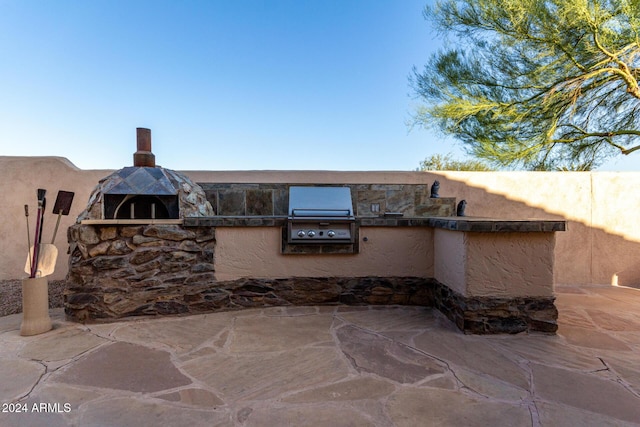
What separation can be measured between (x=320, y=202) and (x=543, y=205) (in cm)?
380

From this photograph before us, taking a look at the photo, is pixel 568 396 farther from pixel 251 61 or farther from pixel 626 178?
pixel 251 61

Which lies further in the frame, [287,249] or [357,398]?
[287,249]

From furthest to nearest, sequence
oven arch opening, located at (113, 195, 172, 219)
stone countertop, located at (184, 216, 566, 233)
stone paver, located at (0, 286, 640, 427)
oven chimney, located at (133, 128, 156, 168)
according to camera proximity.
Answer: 1. oven chimney, located at (133, 128, 156, 168)
2. oven arch opening, located at (113, 195, 172, 219)
3. stone countertop, located at (184, 216, 566, 233)
4. stone paver, located at (0, 286, 640, 427)

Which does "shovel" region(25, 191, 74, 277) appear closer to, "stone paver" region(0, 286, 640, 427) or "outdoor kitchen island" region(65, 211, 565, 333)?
"outdoor kitchen island" region(65, 211, 565, 333)

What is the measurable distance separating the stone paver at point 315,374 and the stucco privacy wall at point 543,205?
2108 mm

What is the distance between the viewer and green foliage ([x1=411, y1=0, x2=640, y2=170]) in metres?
5.02

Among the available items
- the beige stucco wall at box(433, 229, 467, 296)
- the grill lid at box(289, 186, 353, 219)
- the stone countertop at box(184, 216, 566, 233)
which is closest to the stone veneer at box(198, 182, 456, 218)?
the grill lid at box(289, 186, 353, 219)

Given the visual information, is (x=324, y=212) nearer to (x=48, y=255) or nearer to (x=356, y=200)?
(x=356, y=200)

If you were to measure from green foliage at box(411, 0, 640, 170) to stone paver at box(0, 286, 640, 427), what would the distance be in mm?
4101

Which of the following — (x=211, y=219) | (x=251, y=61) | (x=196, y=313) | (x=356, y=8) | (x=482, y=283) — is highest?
(x=356, y=8)

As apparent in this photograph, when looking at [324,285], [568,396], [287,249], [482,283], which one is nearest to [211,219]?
[287,249]

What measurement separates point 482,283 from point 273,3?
25.3 ft

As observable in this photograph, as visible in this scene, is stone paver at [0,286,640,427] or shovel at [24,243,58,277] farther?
shovel at [24,243,58,277]

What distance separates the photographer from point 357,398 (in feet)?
5.39
